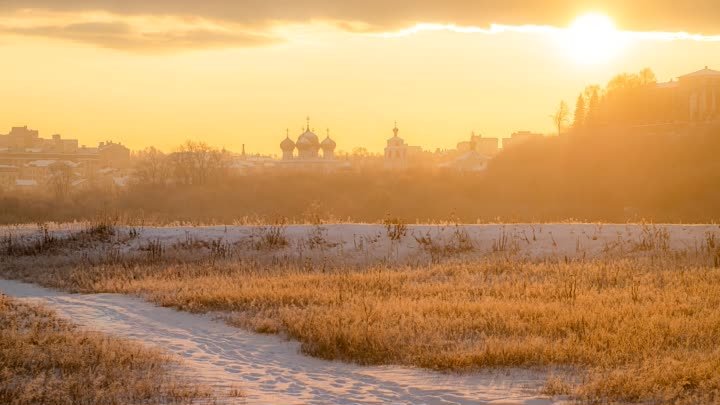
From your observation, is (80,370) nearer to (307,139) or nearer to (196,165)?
(196,165)

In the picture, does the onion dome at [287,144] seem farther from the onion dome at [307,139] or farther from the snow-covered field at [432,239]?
the snow-covered field at [432,239]

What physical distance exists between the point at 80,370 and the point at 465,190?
9033 centimetres

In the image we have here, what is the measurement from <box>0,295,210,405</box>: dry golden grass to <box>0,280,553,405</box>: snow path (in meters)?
0.55

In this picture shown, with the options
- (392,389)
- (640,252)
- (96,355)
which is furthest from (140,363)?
(640,252)

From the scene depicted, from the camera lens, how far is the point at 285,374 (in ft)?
39.2

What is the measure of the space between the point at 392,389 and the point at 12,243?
827 inches

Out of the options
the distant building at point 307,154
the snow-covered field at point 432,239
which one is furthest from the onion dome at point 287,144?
the snow-covered field at point 432,239

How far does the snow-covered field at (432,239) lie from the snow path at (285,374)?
10.1m

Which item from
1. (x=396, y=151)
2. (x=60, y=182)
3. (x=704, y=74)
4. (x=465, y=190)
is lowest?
(x=60, y=182)

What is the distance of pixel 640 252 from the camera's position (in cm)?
2389

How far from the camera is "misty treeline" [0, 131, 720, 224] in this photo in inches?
3078

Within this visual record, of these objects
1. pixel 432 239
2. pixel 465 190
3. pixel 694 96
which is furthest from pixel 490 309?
pixel 694 96

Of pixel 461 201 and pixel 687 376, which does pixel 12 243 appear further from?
pixel 461 201

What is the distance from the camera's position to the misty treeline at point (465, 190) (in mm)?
78188
